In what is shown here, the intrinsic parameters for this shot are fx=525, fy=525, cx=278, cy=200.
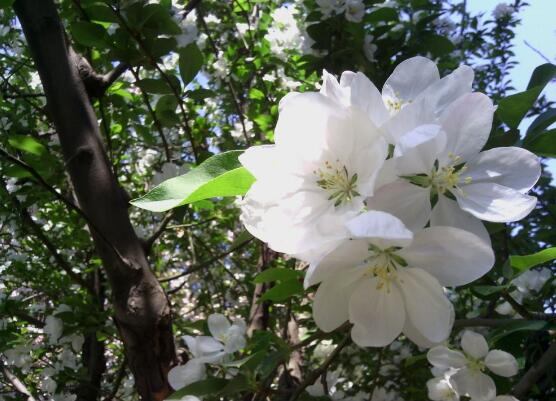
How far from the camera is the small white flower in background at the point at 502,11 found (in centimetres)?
393

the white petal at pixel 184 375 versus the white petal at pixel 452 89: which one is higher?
the white petal at pixel 452 89

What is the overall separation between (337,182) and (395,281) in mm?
150

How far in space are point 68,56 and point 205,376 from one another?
941mm

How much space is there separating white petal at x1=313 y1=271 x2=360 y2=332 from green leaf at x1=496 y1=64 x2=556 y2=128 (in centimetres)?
37

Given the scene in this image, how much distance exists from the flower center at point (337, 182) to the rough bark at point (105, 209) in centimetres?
78

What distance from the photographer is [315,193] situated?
0.67 m

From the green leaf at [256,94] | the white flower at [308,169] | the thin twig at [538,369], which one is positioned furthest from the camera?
the green leaf at [256,94]

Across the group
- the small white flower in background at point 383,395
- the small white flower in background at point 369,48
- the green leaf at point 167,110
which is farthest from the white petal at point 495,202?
the small white flower in background at point 383,395

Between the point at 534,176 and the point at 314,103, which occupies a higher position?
the point at 314,103

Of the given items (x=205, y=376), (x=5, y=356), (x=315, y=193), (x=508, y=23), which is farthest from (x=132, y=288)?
(x=508, y=23)

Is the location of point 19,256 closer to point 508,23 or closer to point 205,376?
point 205,376

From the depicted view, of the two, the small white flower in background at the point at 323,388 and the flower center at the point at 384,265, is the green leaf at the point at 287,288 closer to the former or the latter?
the flower center at the point at 384,265

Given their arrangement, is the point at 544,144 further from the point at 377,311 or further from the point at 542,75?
the point at 377,311

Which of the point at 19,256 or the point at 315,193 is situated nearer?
the point at 315,193
